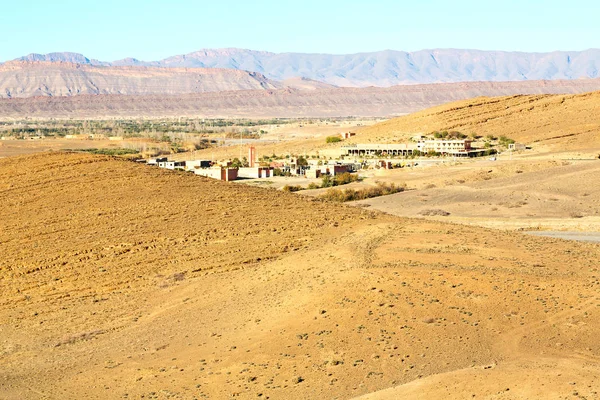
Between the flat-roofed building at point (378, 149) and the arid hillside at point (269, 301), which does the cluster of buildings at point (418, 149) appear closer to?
the flat-roofed building at point (378, 149)

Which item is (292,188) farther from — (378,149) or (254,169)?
(378,149)

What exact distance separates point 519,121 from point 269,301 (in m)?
89.2

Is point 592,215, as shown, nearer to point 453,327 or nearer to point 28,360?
point 453,327

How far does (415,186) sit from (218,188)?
31.4m

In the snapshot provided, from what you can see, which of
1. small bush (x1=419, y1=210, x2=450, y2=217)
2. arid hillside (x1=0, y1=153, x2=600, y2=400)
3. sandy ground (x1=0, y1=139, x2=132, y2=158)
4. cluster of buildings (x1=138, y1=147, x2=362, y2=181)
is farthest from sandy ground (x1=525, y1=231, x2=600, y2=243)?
sandy ground (x1=0, y1=139, x2=132, y2=158)

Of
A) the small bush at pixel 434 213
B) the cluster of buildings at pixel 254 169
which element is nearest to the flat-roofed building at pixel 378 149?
the cluster of buildings at pixel 254 169

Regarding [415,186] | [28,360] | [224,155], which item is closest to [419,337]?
[28,360]

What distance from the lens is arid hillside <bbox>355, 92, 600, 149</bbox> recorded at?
320 ft

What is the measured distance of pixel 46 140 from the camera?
12200 cm

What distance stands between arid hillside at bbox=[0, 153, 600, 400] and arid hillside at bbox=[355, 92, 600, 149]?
65.5 metres

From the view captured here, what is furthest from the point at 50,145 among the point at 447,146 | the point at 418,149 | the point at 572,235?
the point at 572,235

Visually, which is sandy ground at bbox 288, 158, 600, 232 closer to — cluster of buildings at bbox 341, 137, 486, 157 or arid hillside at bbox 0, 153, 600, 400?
arid hillside at bbox 0, 153, 600, 400

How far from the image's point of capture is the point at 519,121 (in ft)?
357

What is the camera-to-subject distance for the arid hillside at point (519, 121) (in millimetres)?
97500
